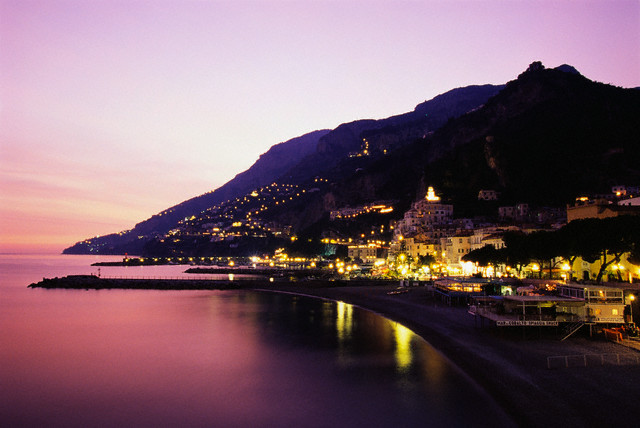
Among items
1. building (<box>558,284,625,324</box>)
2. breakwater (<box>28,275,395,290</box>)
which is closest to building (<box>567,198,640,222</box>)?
building (<box>558,284,625,324</box>)

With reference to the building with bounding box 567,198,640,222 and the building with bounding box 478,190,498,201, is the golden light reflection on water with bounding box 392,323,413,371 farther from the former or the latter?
the building with bounding box 478,190,498,201

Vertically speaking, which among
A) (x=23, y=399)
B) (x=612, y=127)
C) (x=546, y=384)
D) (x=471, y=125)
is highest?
(x=471, y=125)

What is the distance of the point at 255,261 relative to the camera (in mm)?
186250

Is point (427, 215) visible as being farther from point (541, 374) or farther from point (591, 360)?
point (541, 374)

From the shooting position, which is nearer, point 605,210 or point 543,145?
point 605,210

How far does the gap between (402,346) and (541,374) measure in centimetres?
1303

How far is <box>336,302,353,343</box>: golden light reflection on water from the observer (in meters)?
37.6

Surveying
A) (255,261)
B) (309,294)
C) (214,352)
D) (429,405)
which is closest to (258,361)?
(214,352)

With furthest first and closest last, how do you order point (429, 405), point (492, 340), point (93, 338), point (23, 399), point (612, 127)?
point (612, 127) → point (93, 338) → point (492, 340) → point (23, 399) → point (429, 405)

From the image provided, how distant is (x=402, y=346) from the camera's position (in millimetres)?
32031

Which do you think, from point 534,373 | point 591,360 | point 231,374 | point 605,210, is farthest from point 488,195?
point 534,373

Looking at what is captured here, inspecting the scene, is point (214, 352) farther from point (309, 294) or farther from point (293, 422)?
point (309, 294)

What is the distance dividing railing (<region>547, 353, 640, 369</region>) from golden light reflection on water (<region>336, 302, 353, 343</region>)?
55.7 ft

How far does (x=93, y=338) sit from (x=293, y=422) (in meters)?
27.9
